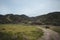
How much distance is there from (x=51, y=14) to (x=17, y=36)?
13275 centimetres

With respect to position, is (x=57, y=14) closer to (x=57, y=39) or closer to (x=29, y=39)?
(x=57, y=39)

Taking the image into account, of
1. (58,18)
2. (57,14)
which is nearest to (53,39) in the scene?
(58,18)

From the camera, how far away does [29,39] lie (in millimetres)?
31469

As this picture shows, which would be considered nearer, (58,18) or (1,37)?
(1,37)

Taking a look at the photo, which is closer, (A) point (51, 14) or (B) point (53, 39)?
(B) point (53, 39)

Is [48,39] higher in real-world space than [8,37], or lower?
lower

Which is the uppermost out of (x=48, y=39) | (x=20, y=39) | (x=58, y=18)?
(x=20, y=39)

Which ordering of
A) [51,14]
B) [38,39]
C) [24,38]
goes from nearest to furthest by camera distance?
[24,38] → [38,39] → [51,14]

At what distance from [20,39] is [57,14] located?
420 feet

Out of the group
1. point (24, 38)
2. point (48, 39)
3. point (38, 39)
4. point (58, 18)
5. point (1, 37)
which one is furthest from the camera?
point (58, 18)

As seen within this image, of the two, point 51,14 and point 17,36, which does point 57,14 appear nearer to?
point 51,14

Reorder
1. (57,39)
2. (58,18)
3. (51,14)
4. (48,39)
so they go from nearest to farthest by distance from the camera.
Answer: (48,39) → (57,39) → (58,18) → (51,14)

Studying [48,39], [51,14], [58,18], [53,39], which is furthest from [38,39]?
[51,14]

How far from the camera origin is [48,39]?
3794cm
